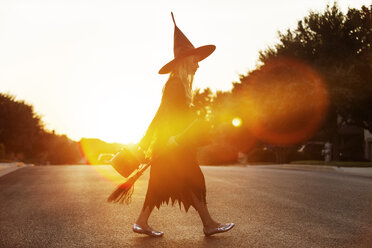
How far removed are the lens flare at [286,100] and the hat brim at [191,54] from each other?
23.7 meters

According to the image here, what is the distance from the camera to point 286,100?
30.3 meters

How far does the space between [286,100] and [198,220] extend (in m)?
23.5

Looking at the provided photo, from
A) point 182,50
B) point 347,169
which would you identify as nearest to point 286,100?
point 347,169

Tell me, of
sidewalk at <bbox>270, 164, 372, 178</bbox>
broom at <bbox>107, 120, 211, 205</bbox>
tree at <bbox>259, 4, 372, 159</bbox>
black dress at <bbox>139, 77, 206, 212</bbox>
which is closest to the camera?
broom at <bbox>107, 120, 211, 205</bbox>

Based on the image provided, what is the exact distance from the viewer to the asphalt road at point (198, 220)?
19.2ft

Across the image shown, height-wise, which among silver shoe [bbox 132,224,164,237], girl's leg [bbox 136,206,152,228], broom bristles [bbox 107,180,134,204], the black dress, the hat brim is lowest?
silver shoe [bbox 132,224,164,237]

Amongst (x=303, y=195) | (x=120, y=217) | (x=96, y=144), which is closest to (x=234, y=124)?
(x=303, y=195)

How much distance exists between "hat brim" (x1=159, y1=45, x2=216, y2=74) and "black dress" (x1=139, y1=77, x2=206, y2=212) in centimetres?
18

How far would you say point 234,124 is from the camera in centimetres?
4806

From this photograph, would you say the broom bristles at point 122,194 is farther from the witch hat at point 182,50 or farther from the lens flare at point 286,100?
the lens flare at point 286,100

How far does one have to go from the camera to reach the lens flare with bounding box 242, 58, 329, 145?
29.8 m

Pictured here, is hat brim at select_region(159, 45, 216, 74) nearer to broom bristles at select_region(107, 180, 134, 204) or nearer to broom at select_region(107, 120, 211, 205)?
broom at select_region(107, 120, 211, 205)

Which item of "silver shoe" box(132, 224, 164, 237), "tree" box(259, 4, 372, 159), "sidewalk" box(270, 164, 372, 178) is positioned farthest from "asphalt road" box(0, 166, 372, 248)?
"tree" box(259, 4, 372, 159)

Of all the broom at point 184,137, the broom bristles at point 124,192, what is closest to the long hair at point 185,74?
the broom at point 184,137
